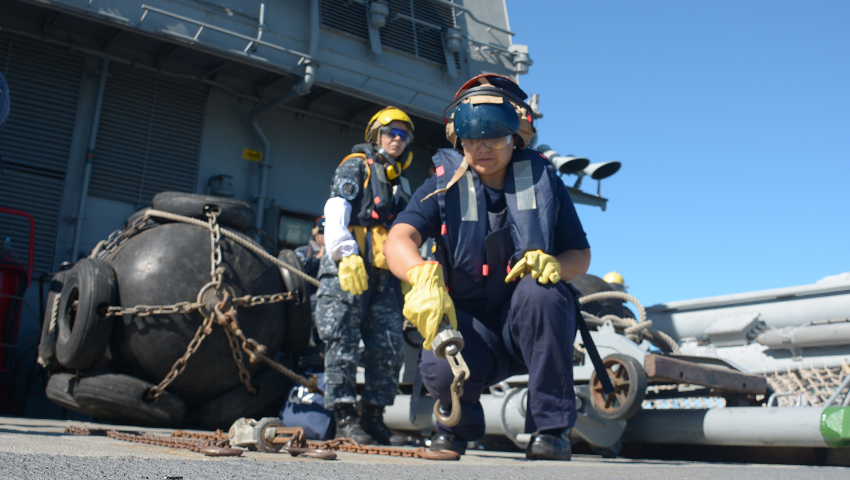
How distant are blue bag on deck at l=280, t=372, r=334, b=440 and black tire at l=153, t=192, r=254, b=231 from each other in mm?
1230

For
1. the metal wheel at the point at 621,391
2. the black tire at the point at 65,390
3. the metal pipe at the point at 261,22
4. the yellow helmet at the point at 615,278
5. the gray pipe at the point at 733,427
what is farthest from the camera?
the yellow helmet at the point at 615,278

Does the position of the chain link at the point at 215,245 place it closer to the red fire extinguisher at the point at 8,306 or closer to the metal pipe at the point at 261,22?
the red fire extinguisher at the point at 8,306

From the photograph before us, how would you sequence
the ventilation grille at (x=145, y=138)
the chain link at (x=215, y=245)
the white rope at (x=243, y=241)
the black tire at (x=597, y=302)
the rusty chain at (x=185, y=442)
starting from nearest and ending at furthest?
the rusty chain at (x=185, y=442) < the chain link at (x=215, y=245) < the white rope at (x=243, y=241) < the black tire at (x=597, y=302) < the ventilation grille at (x=145, y=138)

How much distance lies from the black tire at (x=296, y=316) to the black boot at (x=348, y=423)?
44.0 inches

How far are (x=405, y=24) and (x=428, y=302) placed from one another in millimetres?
6451

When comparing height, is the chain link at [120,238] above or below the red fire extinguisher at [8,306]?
above

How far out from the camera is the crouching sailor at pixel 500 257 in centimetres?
215

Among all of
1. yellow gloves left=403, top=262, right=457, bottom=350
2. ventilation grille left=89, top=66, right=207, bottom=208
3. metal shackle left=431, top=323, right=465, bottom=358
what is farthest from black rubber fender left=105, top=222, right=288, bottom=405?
metal shackle left=431, top=323, right=465, bottom=358

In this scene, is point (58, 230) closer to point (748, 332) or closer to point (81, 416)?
point (81, 416)

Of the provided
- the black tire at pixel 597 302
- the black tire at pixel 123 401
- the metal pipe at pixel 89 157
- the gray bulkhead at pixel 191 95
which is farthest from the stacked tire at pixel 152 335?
the black tire at pixel 597 302

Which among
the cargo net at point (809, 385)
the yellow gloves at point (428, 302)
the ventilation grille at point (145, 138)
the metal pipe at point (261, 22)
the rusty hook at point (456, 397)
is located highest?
the metal pipe at point (261, 22)

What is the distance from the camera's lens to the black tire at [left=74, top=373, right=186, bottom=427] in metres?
3.79

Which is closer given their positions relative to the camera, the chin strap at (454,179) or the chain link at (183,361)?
the chin strap at (454,179)

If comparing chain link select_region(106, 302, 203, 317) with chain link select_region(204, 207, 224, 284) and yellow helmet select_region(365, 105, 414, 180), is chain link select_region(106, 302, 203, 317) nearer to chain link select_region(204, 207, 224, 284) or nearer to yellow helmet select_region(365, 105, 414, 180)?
chain link select_region(204, 207, 224, 284)
